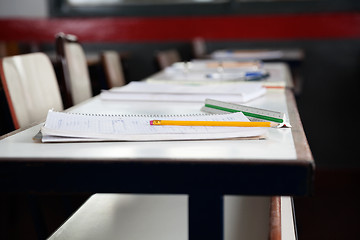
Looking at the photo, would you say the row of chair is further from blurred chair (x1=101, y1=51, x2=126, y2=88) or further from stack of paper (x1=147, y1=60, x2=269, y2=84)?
stack of paper (x1=147, y1=60, x2=269, y2=84)

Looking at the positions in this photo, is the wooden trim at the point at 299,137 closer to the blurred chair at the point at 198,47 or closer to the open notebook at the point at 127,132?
the open notebook at the point at 127,132

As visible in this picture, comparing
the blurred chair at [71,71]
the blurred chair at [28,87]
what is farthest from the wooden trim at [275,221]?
the blurred chair at [71,71]

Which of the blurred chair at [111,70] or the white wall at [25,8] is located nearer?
the blurred chair at [111,70]

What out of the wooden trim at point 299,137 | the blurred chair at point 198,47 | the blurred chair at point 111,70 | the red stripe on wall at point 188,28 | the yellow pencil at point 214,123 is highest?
the yellow pencil at point 214,123

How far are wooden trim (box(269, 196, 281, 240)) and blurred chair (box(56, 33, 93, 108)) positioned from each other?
1.19m

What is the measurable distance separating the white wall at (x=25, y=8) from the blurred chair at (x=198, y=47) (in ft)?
4.09

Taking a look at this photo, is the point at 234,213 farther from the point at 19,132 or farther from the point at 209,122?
the point at 19,132

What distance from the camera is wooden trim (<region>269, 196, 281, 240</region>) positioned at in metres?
0.67

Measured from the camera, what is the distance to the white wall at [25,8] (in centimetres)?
403

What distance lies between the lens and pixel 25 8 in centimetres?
403

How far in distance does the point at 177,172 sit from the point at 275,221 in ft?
0.56

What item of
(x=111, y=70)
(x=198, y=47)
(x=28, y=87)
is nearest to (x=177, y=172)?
(x=28, y=87)

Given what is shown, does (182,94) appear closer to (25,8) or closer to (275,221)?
(275,221)

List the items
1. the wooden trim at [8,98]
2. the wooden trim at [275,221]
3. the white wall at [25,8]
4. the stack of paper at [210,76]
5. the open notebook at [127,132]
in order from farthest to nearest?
the white wall at [25,8] → the stack of paper at [210,76] → the wooden trim at [8,98] → the open notebook at [127,132] → the wooden trim at [275,221]
